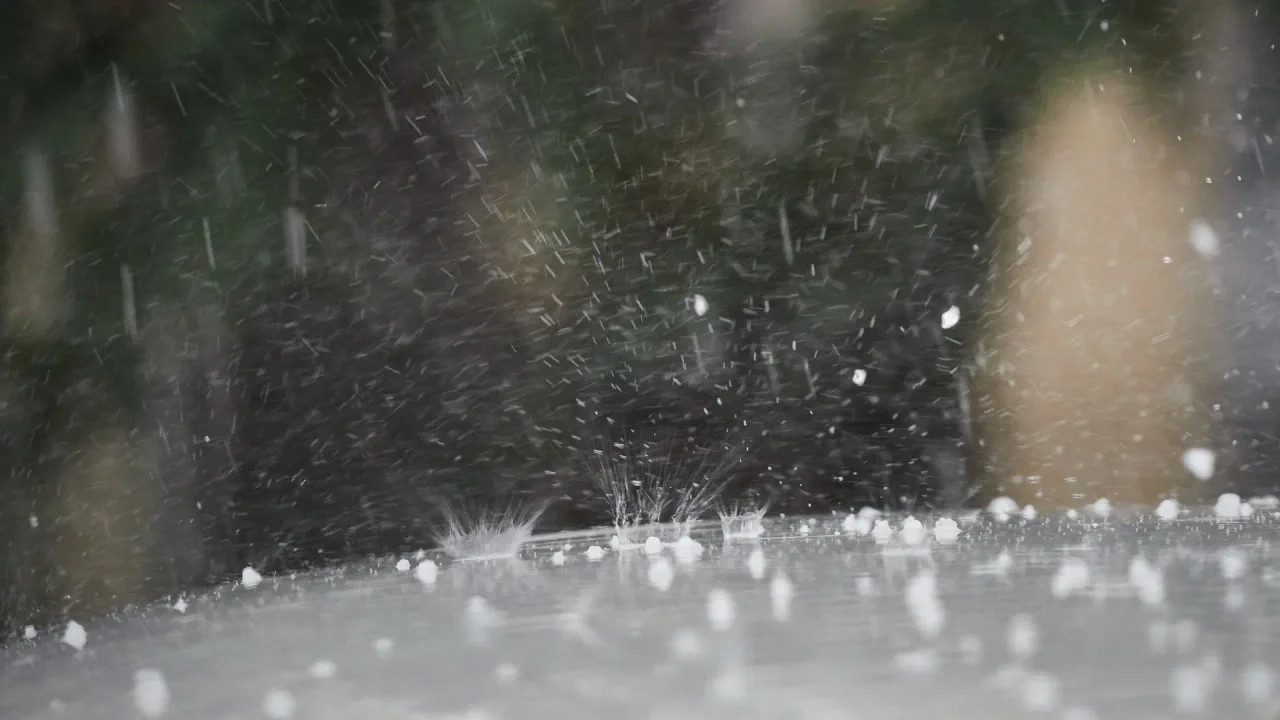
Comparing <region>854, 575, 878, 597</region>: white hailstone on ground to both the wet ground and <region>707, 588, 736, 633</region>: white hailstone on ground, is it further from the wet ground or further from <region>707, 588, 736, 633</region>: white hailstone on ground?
<region>707, 588, 736, 633</region>: white hailstone on ground

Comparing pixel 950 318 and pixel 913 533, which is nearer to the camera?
pixel 913 533

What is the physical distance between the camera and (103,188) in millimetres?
2623

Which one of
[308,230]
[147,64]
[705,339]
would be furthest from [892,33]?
[147,64]

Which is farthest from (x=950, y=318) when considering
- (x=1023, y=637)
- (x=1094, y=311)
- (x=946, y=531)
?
(x=1023, y=637)

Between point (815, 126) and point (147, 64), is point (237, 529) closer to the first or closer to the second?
point (147, 64)

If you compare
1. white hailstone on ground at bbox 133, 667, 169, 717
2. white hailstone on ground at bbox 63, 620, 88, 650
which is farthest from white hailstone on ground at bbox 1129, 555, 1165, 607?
white hailstone on ground at bbox 63, 620, 88, 650

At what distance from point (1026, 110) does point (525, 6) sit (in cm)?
137

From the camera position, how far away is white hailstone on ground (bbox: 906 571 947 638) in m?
1.08

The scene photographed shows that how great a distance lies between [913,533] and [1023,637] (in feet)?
3.61

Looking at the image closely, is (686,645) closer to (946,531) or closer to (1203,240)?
(946,531)

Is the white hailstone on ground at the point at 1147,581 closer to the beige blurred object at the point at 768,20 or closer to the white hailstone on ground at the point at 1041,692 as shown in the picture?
the white hailstone on ground at the point at 1041,692

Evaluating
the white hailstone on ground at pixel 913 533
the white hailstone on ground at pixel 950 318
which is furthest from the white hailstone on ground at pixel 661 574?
the white hailstone on ground at pixel 950 318

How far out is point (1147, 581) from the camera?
1.30 m

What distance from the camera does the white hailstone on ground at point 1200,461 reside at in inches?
115
